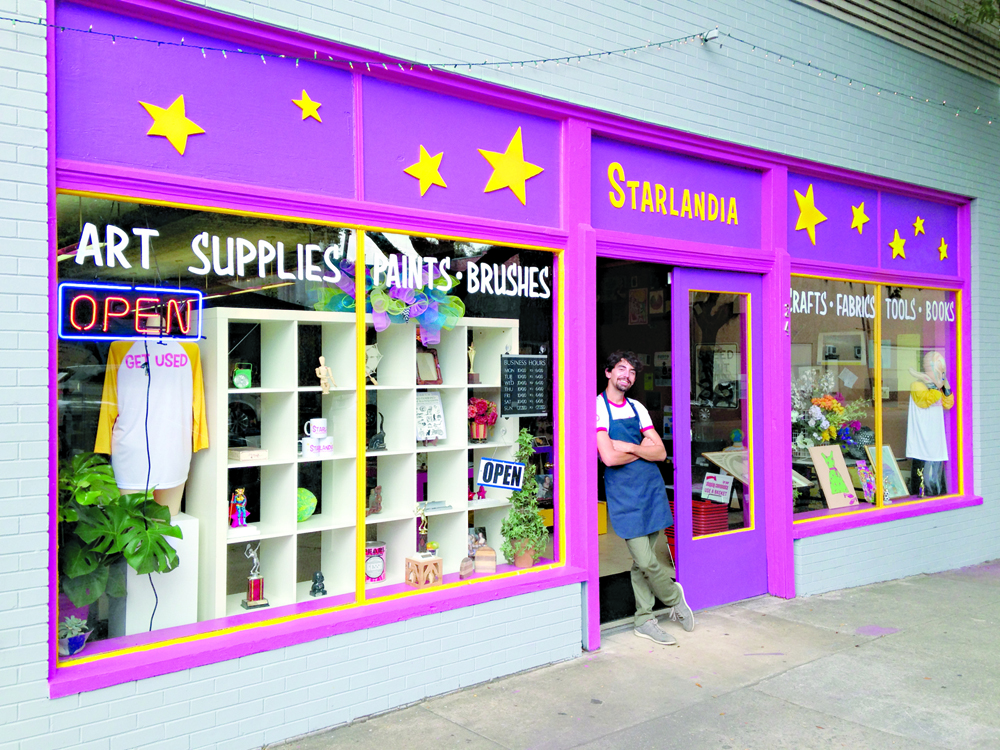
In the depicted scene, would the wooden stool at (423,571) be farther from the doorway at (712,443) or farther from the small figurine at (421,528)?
the doorway at (712,443)

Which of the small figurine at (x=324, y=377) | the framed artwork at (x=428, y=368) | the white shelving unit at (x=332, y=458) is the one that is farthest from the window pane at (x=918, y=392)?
the small figurine at (x=324, y=377)

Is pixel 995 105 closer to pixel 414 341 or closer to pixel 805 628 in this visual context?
pixel 805 628

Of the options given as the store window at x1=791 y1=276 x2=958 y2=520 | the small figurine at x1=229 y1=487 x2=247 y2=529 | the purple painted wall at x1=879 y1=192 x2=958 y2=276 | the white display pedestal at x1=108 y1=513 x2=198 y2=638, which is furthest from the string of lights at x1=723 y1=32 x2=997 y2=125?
the white display pedestal at x1=108 y1=513 x2=198 y2=638

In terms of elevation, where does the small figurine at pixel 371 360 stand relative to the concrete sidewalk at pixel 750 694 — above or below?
above

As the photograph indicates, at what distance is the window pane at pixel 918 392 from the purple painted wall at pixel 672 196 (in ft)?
7.73

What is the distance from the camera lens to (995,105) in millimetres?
9242

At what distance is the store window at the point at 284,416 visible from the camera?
4.03 m

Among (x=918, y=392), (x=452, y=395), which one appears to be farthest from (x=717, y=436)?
(x=918, y=392)

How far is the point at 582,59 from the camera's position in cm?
576

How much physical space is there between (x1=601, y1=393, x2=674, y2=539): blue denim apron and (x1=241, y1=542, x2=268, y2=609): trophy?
251cm

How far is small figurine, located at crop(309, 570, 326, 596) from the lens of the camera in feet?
15.8

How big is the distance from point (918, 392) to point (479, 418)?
5.44m

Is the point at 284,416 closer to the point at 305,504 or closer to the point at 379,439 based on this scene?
the point at 305,504

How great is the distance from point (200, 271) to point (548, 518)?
2.87 meters
